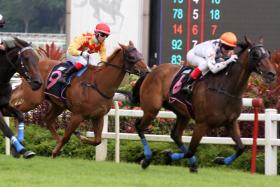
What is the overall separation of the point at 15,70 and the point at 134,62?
1449 millimetres

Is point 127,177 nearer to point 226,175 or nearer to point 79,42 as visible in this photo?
point 226,175

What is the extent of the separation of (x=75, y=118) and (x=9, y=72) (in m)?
1.22

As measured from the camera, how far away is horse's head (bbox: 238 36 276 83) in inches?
373

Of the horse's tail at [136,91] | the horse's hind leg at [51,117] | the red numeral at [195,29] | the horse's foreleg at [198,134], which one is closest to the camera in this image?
the horse's foreleg at [198,134]

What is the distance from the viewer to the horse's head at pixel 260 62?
947 centimetres

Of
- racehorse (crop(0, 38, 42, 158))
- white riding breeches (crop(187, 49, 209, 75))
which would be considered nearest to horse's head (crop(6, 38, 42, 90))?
racehorse (crop(0, 38, 42, 158))

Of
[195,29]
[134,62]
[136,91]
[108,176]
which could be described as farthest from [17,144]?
[195,29]

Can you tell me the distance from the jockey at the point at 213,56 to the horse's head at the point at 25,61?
170cm

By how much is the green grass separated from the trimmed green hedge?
0.27 m

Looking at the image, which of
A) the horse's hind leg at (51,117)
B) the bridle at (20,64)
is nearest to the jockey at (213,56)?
the bridle at (20,64)

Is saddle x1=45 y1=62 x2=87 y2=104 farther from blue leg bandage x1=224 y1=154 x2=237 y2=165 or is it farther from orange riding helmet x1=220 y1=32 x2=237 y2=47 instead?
blue leg bandage x1=224 y1=154 x2=237 y2=165

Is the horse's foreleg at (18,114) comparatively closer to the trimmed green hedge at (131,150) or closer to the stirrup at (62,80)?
the stirrup at (62,80)

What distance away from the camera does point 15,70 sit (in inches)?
403

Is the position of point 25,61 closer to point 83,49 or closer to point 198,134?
point 83,49
